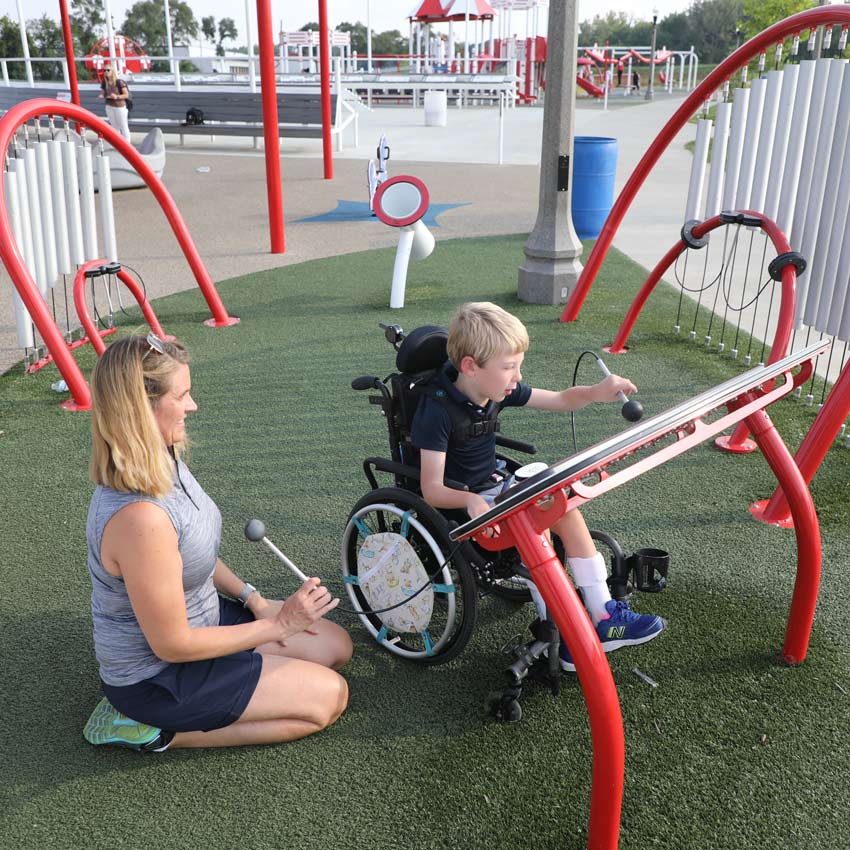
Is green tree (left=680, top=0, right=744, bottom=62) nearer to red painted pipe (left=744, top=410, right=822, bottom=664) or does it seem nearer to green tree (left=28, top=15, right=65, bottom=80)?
green tree (left=28, top=15, right=65, bottom=80)

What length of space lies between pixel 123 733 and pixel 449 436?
137 cm

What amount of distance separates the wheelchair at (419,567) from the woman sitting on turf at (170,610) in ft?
0.95

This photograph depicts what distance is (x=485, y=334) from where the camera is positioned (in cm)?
266

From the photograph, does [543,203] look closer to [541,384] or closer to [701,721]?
[541,384]

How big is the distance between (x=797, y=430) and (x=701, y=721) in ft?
8.63

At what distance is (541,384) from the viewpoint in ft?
18.4

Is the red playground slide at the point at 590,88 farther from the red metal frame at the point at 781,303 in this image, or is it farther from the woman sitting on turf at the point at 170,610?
the woman sitting on turf at the point at 170,610

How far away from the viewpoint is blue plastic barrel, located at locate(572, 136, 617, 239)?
9680 millimetres

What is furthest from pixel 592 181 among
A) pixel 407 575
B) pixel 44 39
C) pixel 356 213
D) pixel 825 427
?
pixel 44 39

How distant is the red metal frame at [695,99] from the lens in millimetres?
4219

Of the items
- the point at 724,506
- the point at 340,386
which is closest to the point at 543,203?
the point at 340,386

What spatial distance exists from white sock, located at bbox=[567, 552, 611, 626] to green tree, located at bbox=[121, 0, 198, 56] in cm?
6462

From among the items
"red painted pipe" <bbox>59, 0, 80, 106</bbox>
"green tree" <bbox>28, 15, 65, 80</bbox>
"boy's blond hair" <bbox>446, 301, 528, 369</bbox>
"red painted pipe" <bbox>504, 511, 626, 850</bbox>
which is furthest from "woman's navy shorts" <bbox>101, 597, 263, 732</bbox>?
→ "green tree" <bbox>28, 15, 65, 80</bbox>

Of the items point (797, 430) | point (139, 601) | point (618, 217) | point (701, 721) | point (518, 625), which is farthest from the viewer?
point (618, 217)
